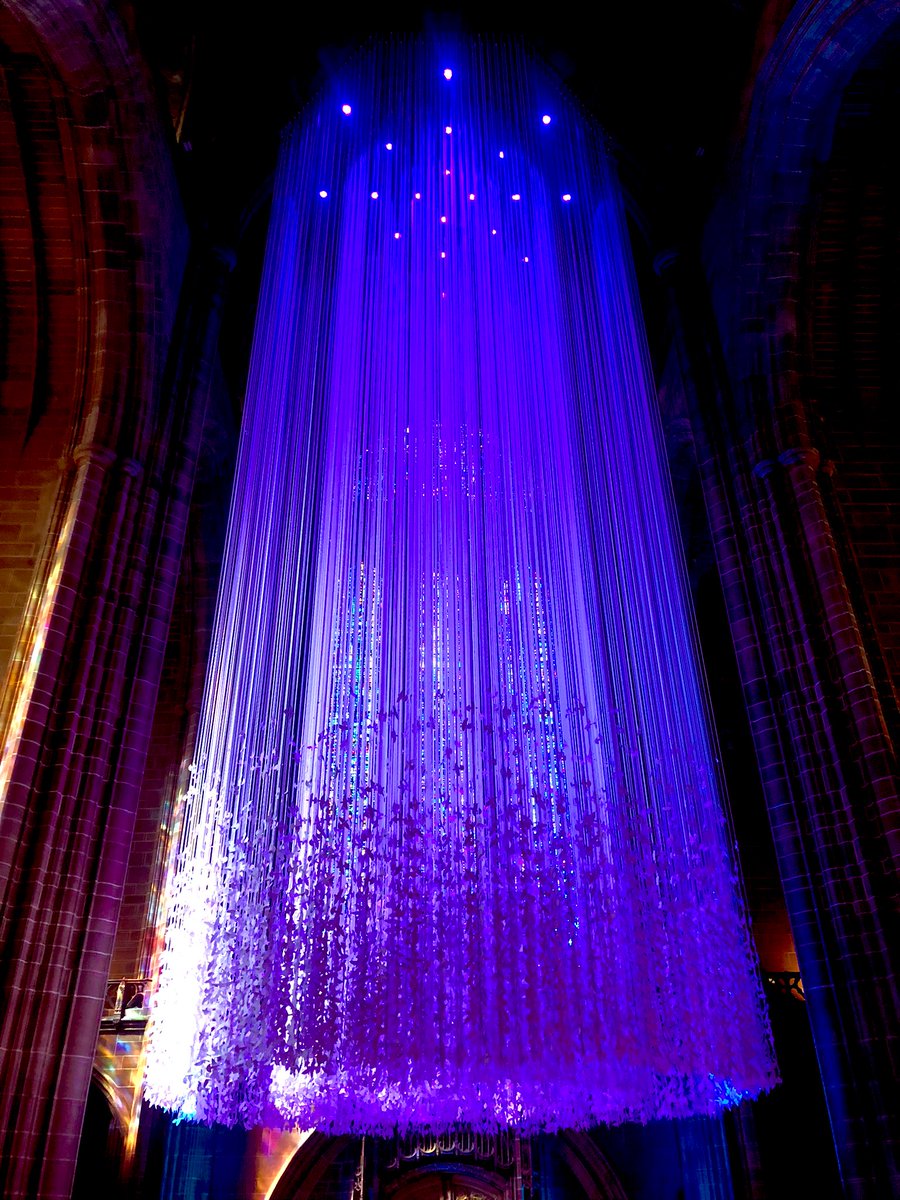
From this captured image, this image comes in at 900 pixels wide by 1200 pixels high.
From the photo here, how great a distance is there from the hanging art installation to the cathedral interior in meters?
0.59

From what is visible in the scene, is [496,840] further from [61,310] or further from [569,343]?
[61,310]

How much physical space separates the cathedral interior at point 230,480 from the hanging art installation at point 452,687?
23.4 inches

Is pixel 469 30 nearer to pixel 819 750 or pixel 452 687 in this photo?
pixel 452 687

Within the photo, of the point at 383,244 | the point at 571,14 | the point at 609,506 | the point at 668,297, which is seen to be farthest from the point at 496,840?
the point at 571,14

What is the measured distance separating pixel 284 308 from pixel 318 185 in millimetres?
1742

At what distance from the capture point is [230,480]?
12.5 m

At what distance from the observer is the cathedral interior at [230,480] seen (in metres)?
6.38

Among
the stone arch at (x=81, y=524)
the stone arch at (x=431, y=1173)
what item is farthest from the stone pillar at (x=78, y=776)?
the stone arch at (x=431, y=1173)

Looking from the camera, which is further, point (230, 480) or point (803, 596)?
point (230, 480)

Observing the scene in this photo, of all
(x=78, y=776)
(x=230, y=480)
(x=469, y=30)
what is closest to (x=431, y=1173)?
(x=78, y=776)

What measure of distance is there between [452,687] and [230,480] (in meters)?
5.72

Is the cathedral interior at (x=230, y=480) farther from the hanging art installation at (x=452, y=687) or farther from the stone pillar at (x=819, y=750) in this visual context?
the hanging art installation at (x=452, y=687)

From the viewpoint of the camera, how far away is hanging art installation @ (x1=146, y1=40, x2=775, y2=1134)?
6.80 metres

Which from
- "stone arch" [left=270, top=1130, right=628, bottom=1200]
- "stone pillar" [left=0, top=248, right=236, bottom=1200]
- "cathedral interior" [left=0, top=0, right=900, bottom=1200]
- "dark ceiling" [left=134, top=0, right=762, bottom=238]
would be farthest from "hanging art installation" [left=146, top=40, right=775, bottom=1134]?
"stone arch" [left=270, top=1130, right=628, bottom=1200]
